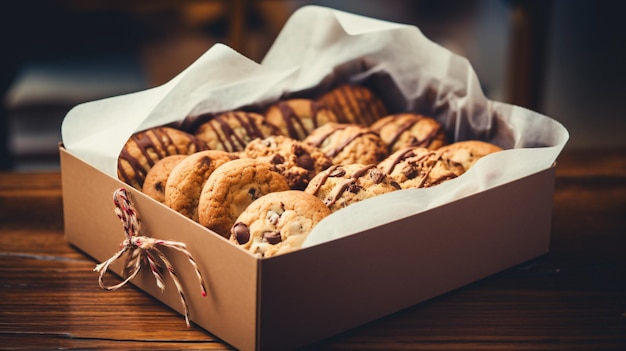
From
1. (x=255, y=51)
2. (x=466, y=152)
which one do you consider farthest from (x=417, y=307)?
(x=255, y=51)

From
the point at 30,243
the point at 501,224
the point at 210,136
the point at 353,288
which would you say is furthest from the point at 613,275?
the point at 30,243

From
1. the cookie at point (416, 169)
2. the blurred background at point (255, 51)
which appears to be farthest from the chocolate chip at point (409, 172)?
the blurred background at point (255, 51)

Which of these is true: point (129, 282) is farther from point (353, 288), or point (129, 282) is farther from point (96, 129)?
point (353, 288)

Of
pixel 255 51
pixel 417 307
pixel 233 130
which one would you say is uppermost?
pixel 233 130

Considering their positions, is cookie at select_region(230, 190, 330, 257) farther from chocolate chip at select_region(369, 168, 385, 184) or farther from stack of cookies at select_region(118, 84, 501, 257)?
chocolate chip at select_region(369, 168, 385, 184)

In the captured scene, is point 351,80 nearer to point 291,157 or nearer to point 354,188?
point 291,157

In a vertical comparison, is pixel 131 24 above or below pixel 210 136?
below

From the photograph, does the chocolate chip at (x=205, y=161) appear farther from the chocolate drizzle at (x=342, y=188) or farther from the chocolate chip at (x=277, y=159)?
the chocolate drizzle at (x=342, y=188)

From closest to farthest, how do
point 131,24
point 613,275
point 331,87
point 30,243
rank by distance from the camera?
point 613,275
point 30,243
point 331,87
point 131,24

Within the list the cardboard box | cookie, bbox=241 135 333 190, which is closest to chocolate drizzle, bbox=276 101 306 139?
cookie, bbox=241 135 333 190
